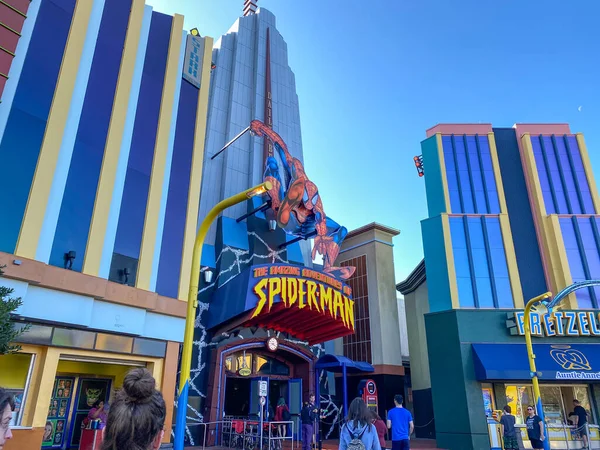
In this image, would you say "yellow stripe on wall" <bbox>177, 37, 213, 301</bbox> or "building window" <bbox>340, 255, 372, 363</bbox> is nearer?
"yellow stripe on wall" <bbox>177, 37, 213, 301</bbox>

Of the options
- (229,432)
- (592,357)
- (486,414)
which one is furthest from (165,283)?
(592,357)

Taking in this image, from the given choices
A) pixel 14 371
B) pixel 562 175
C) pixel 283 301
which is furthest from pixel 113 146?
pixel 562 175

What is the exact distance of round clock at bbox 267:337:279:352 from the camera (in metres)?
20.8

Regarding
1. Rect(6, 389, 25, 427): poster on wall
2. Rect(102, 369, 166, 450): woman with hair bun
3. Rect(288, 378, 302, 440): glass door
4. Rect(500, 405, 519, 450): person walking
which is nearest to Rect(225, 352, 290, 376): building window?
Rect(288, 378, 302, 440): glass door

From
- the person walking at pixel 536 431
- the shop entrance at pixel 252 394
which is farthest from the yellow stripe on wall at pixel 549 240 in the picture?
the shop entrance at pixel 252 394

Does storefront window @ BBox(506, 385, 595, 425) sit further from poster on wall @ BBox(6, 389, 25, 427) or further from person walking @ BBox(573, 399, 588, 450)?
poster on wall @ BBox(6, 389, 25, 427)

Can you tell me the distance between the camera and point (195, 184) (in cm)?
1681

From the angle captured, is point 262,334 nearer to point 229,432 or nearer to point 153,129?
Answer: point 229,432

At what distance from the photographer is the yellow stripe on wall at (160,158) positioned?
46.9ft

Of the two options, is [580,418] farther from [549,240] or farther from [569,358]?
[549,240]

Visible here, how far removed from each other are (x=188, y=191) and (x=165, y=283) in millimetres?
3631

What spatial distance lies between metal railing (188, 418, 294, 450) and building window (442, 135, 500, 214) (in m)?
14.3

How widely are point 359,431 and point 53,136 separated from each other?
36.7 feet

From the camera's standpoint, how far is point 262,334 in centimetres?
2145
